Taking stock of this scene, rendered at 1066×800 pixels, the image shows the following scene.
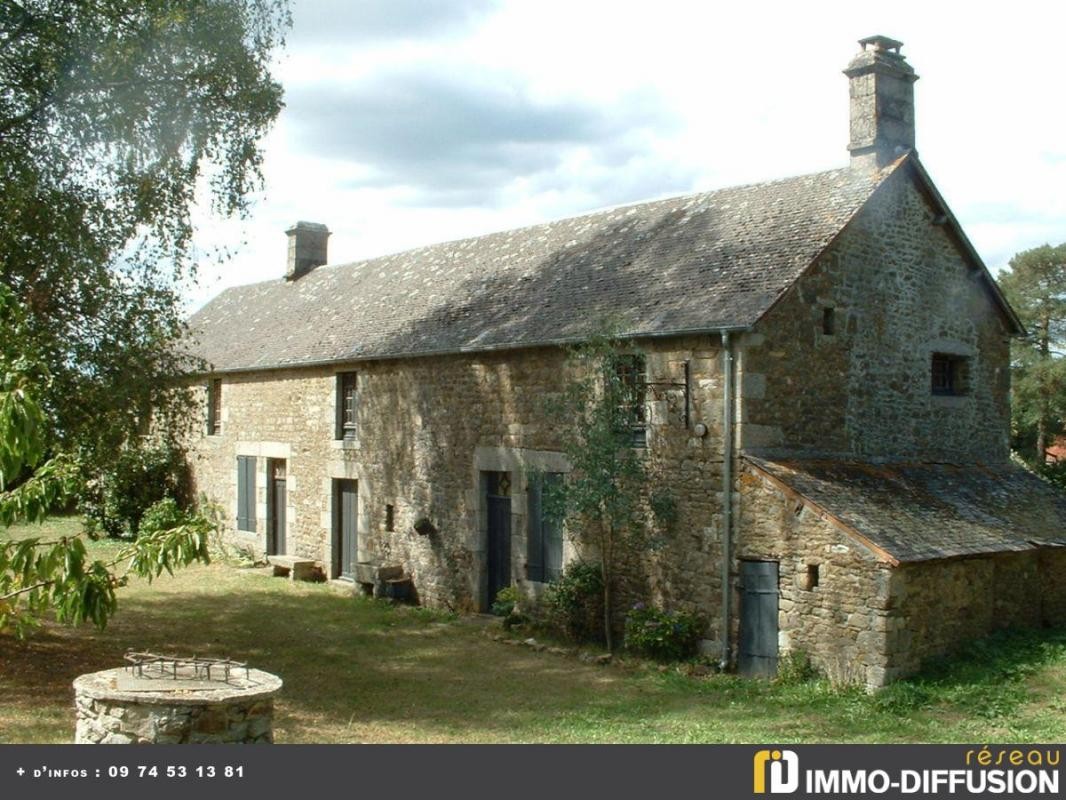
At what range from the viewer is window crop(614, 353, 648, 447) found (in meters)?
Result: 14.1

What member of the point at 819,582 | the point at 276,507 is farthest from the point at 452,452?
the point at 819,582

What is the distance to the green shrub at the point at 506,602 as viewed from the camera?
51.6 feet

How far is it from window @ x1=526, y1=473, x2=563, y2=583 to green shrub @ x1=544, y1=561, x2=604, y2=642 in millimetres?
642

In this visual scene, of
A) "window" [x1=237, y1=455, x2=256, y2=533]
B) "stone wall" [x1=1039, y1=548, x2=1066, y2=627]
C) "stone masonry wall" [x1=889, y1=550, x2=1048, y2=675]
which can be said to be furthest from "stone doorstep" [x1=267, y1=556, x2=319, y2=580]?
"stone wall" [x1=1039, y1=548, x2=1066, y2=627]

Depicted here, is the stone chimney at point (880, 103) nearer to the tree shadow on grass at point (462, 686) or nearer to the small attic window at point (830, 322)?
the small attic window at point (830, 322)

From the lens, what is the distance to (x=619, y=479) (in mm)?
14031

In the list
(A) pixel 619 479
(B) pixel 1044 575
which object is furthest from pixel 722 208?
(B) pixel 1044 575

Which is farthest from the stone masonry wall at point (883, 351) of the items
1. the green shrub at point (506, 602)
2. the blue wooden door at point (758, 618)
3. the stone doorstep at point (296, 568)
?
the stone doorstep at point (296, 568)

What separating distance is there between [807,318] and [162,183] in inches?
347

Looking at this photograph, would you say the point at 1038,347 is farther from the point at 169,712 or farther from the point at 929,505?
the point at 169,712

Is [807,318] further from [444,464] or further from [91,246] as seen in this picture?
[91,246]

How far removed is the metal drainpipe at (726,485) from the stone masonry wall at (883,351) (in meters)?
0.19

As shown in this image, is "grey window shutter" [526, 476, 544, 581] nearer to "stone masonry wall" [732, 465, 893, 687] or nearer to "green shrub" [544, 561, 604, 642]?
"green shrub" [544, 561, 604, 642]
